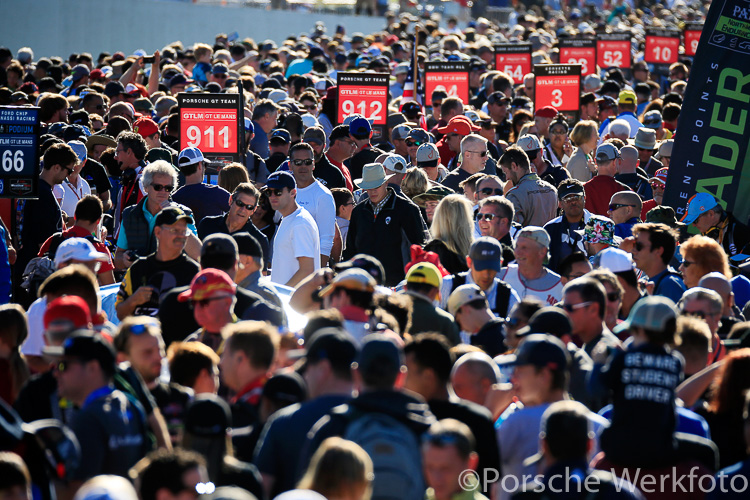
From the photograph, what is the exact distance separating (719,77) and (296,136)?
530cm

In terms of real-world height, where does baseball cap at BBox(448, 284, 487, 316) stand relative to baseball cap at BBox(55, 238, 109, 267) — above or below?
below

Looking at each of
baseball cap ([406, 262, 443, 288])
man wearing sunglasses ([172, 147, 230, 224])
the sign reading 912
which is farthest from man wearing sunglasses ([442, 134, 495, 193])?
baseball cap ([406, 262, 443, 288])

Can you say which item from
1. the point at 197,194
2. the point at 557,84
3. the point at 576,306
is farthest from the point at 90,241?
the point at 557,84

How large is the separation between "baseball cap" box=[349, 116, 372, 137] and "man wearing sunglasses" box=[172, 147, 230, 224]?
2995 mm

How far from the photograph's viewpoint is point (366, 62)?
21109 mm

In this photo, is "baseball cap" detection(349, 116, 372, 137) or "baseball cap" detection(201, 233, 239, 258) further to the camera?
"baseball cap" detection(349, 116, 372, 137)

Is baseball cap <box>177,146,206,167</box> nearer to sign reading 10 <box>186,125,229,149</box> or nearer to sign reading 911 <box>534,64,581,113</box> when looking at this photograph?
sign reading 10 <box>186,125,229,149</box>

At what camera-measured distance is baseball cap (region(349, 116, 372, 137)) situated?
1221 centimetres

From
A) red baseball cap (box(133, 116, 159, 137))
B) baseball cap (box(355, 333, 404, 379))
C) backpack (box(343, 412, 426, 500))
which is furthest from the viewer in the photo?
red baseball cap (box(133, 116, 159, 137))

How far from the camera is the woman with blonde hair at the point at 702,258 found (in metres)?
7.22

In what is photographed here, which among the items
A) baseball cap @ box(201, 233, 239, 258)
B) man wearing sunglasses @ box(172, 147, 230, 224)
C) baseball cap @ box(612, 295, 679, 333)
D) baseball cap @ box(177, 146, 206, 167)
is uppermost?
baseball cap @ box(612, 295, 679, 333)

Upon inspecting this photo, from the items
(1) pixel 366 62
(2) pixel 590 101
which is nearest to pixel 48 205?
(2) pixel 590 101

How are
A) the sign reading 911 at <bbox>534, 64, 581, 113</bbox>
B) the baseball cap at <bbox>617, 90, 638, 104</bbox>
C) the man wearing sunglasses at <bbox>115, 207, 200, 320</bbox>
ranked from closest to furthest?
1. the man wearing sunglasses at <bbox>115, 207, 200, 320</bbox>
2. the baseball cap at <bbox>617, 90, 638, 104</bbox>
3. the sign reading 911 at <bbox>534, 64, 581, 113</bbox>

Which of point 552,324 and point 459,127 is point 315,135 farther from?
point 552,324
